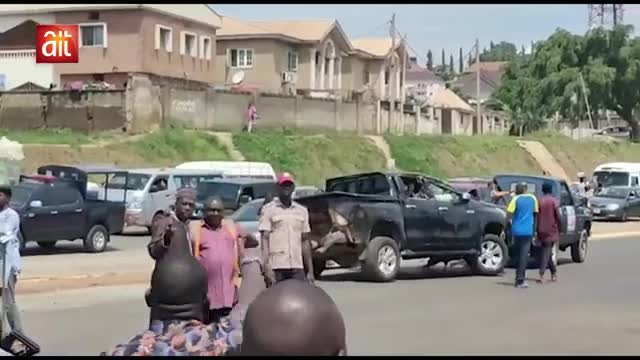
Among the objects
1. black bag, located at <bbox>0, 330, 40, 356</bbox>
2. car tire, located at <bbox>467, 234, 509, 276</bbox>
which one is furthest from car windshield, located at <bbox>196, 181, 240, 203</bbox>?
black bag, located at <bbox>0, 330, 40, 356</bbox>

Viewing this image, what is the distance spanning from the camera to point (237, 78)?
221ft

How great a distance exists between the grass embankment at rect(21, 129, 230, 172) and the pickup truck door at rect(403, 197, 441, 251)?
2122cm

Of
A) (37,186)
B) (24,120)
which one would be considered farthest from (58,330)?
(24,120)

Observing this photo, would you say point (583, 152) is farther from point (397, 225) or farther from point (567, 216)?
point (397, 225)

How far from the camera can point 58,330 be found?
13336 mm

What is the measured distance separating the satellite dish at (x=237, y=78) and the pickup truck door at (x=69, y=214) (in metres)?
40.8

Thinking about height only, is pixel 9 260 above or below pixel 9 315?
above

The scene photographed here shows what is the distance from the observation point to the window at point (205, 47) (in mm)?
64062

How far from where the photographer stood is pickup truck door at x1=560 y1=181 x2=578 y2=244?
23859mm

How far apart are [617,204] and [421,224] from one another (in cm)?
2380

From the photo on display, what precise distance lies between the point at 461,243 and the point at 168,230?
14.3m

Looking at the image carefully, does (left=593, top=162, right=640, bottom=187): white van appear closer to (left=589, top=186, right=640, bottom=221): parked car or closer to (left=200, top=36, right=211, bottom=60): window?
(left=589, top=186, right=640, bottom=221): parked car

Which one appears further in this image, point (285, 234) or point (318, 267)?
point (318, 267)

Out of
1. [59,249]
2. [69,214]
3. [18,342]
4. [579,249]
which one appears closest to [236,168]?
[59,249]
